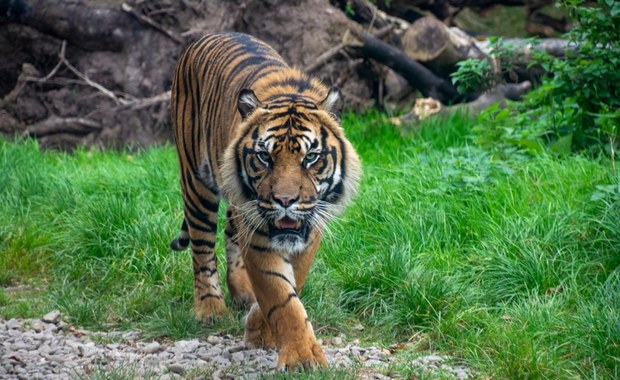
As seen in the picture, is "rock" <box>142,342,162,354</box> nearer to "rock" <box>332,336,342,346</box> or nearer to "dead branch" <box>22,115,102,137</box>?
"rock" <box>332,336,342,346</box>

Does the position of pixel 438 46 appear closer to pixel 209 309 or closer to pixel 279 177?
pixel 209 309

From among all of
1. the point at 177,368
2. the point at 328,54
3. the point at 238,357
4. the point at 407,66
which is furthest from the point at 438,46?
the point at 177,368

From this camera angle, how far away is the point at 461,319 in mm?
Result: 4852

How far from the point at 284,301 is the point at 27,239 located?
2.92 m

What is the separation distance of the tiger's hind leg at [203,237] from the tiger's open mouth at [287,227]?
1.23 metres

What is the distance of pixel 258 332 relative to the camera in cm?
487

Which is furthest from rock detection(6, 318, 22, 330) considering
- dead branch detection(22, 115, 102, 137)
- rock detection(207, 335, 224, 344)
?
dead branch detection(22, 115, 102, 137)

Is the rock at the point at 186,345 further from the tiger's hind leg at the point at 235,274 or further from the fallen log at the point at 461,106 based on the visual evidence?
the fallen log at the point at 461,106

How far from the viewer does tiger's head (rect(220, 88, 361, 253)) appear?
14.2 feet

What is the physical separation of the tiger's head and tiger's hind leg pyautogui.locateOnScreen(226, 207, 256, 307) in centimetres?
99

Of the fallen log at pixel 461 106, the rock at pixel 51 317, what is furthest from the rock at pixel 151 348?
the fallen log at pixel 461 106

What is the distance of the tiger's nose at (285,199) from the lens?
4242 mm

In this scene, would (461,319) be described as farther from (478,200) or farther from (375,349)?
(478,200)

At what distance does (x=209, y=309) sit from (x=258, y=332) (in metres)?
0.68
